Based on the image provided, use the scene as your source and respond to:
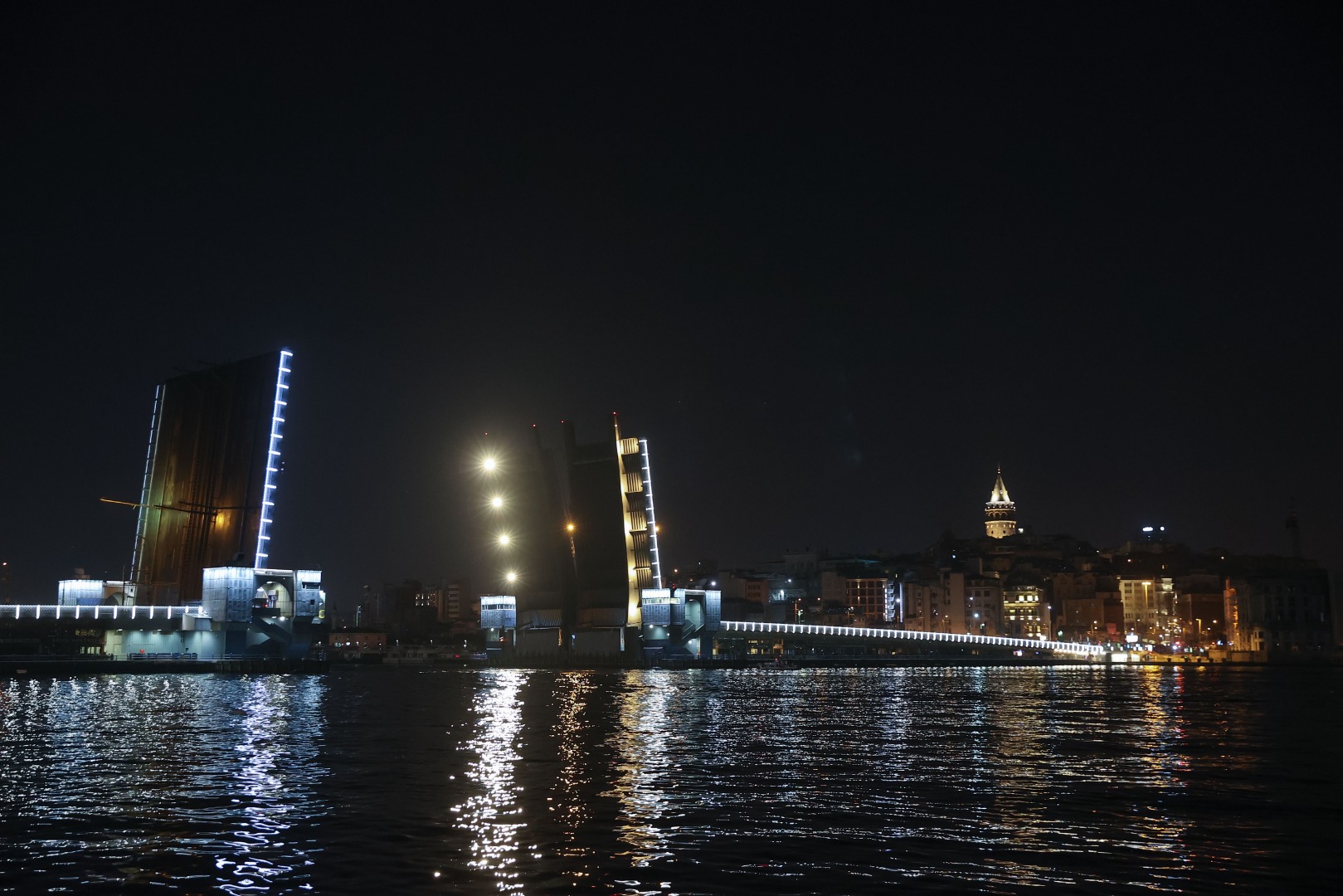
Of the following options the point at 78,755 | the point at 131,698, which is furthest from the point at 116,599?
the point at 78,755

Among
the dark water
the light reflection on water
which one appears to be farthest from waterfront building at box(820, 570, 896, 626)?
the light reflection on water

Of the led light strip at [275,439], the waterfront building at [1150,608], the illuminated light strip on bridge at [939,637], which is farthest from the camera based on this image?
the waterfront building at [1150,608]

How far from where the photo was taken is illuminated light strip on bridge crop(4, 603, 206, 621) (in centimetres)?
6831

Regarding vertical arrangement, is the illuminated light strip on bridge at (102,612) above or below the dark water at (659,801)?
above

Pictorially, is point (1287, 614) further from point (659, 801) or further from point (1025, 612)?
point (659, 801)

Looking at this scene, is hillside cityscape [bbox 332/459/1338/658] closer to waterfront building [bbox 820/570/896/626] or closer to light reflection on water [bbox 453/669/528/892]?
waterfront building [bbox 820/570/896/626]

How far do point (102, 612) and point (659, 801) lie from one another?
60.6 metres

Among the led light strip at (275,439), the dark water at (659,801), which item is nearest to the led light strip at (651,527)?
the led light strip at (275,439)

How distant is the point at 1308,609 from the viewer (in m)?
122

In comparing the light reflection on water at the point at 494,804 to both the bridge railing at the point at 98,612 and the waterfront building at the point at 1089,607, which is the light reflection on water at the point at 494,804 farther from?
the waterfront building at the point at 1089,607

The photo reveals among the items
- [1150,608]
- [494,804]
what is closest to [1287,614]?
[1150,608]

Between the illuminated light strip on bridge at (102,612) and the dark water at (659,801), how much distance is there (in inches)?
1468

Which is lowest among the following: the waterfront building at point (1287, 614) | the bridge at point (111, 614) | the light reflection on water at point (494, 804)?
the light reflection on water at point (494, 804)

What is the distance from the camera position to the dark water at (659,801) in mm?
11633
